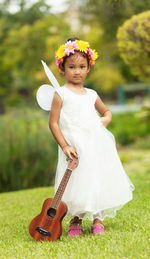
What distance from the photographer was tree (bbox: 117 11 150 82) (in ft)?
20.1

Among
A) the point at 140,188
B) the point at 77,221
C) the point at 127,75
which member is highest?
the point at 77,221

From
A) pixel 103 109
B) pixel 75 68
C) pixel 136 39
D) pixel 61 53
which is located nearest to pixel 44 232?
pixel 103 109

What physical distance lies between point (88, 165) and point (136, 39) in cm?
368

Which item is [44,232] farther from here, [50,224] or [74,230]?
[74,230]

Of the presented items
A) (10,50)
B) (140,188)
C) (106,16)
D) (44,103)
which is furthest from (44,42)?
(44,103)

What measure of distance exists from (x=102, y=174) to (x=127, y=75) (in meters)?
29.0

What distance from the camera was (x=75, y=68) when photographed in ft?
11.1

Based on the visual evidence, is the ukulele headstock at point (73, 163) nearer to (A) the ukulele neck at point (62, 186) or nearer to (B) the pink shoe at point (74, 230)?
(A) the ukulele neck at point (62, 186)

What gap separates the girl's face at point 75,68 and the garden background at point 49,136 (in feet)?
4.43

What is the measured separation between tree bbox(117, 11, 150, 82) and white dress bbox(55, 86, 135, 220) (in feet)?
10.3

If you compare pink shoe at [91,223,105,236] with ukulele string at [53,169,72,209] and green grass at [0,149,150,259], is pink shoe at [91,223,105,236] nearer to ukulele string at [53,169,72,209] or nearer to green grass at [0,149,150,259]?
green grass at [0,149,150,259]

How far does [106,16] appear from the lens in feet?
55.2

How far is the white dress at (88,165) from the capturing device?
3.27 m

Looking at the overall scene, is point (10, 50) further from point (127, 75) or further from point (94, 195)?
point (127, 75)
